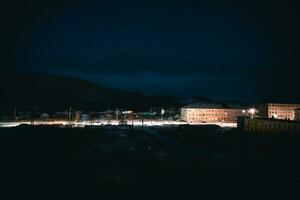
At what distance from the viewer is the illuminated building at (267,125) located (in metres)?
33.7

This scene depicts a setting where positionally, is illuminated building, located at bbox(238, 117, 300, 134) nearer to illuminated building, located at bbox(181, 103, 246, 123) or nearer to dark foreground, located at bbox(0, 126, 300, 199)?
dark foreground, located at bbox(0, 126, 300, 199)

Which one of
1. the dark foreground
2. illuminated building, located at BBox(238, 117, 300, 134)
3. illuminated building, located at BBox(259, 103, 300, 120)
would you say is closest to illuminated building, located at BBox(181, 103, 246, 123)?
illuminated building, located at BBox(259, 103, 300, 120)

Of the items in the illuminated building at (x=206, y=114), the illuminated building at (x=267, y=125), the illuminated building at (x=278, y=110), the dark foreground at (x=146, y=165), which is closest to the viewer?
the dark foreground at (x=146, y=165)

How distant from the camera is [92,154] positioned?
23875mm

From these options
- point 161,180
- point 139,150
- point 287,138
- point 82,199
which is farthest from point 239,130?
point 82,199

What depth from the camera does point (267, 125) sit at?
1457 inches

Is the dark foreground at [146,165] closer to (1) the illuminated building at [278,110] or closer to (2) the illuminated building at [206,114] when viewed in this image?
(2) the illuminated building at [206,114]

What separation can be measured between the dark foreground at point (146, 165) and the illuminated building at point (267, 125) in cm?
119

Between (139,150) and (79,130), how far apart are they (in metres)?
14.2

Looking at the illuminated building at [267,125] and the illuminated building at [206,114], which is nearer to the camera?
the illuminated building at [267,125]

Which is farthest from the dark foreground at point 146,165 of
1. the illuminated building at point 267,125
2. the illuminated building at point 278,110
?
the illuminated building at point 278,110

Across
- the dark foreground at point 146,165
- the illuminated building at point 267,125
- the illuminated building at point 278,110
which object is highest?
the illuminated building at point 278,110

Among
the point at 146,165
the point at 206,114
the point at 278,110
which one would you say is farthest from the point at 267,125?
the point at 278,110

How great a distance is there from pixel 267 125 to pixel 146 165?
72.0ft
